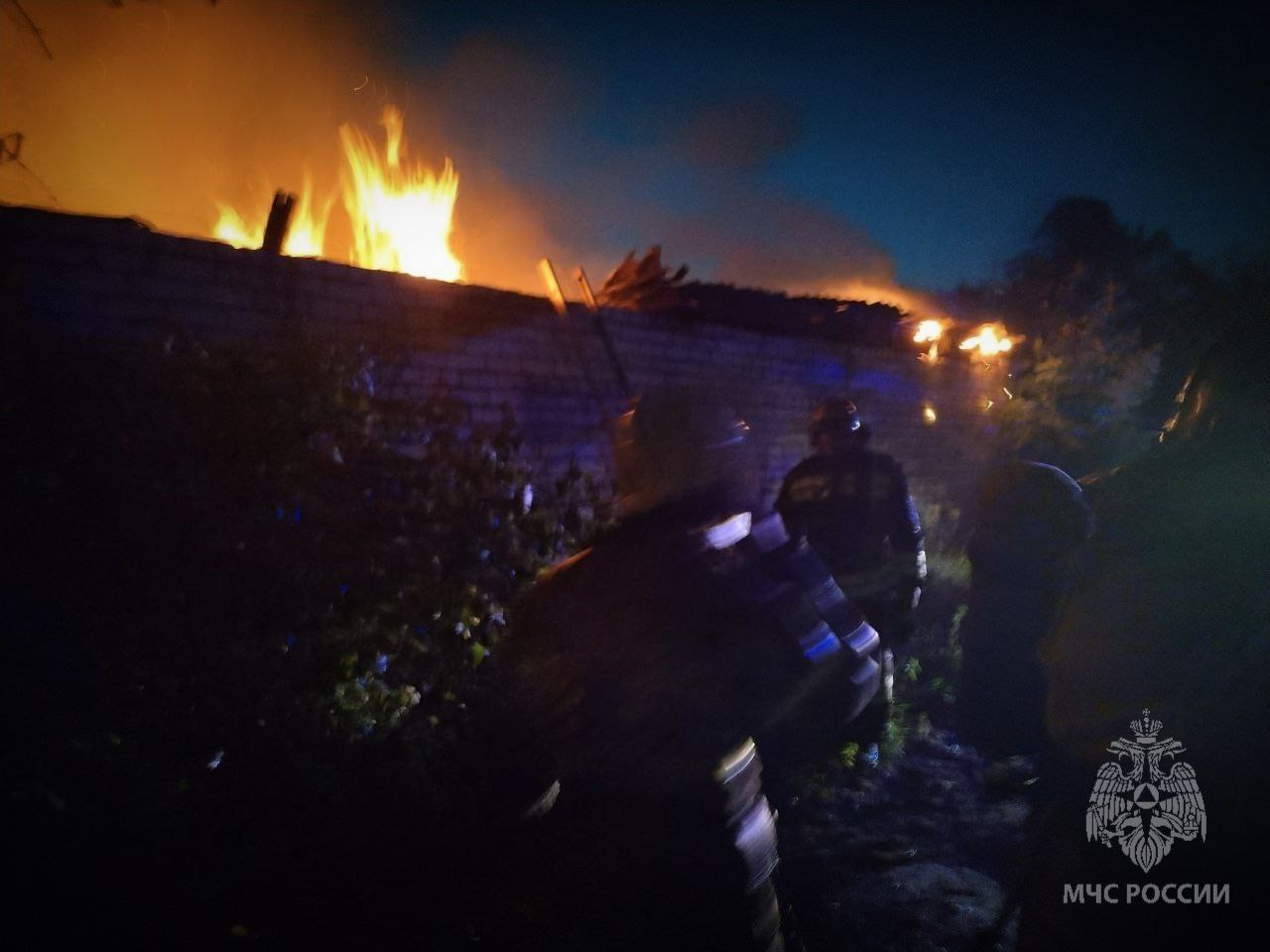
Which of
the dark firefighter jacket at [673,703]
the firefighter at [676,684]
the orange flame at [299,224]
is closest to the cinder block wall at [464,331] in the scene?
the firefighter at [676,684]

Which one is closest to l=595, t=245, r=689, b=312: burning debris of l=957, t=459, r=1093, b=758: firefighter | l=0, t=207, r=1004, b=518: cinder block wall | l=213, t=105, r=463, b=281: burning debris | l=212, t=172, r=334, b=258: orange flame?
l=0, t=207, r=1004, b=518: cinder block wall

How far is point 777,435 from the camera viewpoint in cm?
692

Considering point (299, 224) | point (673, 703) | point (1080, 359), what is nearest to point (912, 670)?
point (673, 703)

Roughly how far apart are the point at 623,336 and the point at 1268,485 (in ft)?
15.4

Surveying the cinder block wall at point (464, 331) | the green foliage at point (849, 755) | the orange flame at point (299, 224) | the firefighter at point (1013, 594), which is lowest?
the green foliage at point (849, 755)

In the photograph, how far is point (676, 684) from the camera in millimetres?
1455

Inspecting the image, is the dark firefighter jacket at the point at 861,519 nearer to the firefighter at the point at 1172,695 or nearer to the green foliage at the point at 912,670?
the green foliage at the point at 912,670

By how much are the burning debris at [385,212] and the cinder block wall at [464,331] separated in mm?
2760

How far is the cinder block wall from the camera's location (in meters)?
3.17

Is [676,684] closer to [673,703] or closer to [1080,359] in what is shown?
[673,703]

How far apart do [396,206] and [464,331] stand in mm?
4396

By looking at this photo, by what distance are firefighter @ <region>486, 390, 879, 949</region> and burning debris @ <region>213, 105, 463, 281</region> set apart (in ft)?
20.3

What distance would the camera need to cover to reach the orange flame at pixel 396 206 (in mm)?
7277

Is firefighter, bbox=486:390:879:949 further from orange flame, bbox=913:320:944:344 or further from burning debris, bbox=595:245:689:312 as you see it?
orange flame, bbox=913:320:944:344
